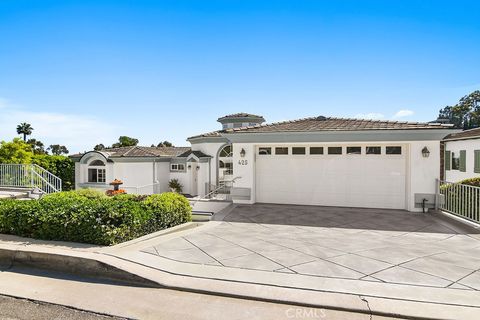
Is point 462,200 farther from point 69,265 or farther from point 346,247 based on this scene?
point 69,265

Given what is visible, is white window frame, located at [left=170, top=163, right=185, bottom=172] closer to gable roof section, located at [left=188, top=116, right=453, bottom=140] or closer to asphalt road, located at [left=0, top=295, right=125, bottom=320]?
gable roof section, located at [left=188, top=116, right=453, bottom=140]

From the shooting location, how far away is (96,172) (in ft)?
82.3

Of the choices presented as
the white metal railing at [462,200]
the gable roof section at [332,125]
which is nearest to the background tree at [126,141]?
the gable roof section at [332,125]

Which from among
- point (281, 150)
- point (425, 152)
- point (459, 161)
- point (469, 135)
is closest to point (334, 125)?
point (281, 150)

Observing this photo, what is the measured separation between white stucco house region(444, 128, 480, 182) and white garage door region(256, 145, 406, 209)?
10.4 meters

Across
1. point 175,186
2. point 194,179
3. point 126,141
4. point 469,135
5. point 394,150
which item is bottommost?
point 175,186

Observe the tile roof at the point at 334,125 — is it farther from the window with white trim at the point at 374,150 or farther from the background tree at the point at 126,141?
the background tree at the point at 126,141

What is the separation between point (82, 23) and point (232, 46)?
6423mm

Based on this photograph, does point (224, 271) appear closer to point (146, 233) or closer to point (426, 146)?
point (146, 233)

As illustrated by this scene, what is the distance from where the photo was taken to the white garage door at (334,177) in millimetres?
10773

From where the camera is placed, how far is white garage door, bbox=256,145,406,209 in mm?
10773

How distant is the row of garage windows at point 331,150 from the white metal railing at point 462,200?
203cm

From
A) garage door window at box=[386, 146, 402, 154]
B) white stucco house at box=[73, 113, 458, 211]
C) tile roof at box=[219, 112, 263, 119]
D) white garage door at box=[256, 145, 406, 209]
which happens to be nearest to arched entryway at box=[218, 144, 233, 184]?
tile roof at box=[219, 112, 263, 119]

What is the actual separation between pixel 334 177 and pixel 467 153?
43.4ft
